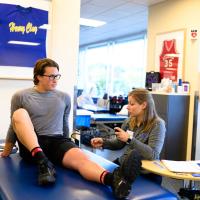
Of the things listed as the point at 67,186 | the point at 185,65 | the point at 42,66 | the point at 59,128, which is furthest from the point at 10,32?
the point at 185,65

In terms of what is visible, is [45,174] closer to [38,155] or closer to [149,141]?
[38,155]

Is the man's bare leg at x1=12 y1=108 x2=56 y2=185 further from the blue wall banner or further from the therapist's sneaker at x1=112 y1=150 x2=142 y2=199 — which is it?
the blue wall banner

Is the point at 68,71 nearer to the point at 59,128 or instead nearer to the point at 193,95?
the point at 59,128

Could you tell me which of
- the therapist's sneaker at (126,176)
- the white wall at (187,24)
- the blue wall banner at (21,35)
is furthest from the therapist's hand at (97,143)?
the white wall at (187,24)

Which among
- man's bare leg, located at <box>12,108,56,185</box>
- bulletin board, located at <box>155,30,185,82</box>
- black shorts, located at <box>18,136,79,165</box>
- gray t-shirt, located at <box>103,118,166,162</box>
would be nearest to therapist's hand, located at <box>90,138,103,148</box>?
gray t-shirt, located at <box>103,118,166,162</box>

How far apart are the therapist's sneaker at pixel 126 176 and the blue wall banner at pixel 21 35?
137 cm

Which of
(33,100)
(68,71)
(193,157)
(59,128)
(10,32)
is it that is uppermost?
(10,32)

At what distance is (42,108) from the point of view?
2172 millimetres

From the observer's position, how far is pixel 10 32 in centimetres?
245

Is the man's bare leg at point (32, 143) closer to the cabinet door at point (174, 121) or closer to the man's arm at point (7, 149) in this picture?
the man's arm at point (7, 149)

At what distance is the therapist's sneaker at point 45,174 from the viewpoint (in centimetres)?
163

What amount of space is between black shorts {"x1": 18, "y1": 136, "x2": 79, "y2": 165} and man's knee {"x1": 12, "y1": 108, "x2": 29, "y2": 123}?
22 centimetres

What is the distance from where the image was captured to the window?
7.75 metres

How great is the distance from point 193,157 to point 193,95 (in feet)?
2.84
